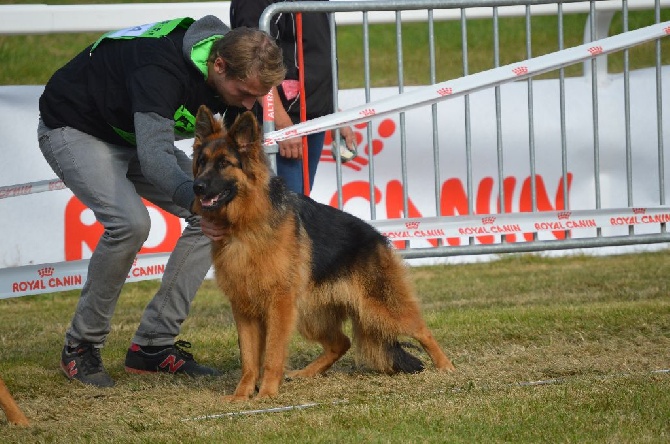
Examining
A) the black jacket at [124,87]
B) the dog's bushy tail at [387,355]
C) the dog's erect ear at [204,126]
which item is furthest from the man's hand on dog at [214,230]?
the dog's bushy tail at [387,355]

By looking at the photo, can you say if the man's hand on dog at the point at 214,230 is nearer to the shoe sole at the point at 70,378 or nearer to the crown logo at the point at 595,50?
the shoe sole at the point at 70,378

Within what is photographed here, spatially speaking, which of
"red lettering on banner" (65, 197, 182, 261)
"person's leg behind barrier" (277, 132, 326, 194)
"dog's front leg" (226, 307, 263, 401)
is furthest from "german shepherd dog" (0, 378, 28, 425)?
"red lettering on banner" (65, 197, 182, 261)

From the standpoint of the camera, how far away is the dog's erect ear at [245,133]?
496 cm

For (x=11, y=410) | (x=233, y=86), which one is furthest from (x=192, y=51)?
(x=11, y=410)

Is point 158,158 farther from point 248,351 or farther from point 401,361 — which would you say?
point 401,361

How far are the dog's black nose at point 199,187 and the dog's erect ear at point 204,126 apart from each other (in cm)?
32

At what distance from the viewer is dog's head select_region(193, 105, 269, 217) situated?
4.92 meters

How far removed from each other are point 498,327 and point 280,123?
2041mm

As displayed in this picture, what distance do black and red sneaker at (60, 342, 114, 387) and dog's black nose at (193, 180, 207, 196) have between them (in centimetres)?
167

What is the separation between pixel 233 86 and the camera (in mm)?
5348

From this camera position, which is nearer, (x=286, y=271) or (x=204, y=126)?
(x=204, y=126)

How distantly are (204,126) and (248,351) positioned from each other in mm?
1209

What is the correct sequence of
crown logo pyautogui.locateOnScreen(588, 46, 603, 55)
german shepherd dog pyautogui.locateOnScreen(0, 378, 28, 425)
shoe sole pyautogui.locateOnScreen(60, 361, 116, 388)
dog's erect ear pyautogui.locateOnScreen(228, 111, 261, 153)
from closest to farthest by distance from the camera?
german shepherd dog pyautogui.locateOnScreen(0, 378, 28, 425)
dog's erect ear pyautogui.locateOnScreen(228, 111, 261, 153)
shoe sole pyautogui.locateOnScreen(60, 361, 116, 388)
crown logo pyautogui.locateOnScreen(588, 46, 603, 55)

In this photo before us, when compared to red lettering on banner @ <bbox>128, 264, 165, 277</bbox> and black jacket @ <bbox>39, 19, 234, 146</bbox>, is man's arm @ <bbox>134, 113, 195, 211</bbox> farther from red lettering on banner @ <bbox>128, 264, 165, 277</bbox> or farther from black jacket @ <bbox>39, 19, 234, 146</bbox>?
red lettering on banner @ <bbox>128, 264, 165, 277</bbox>
